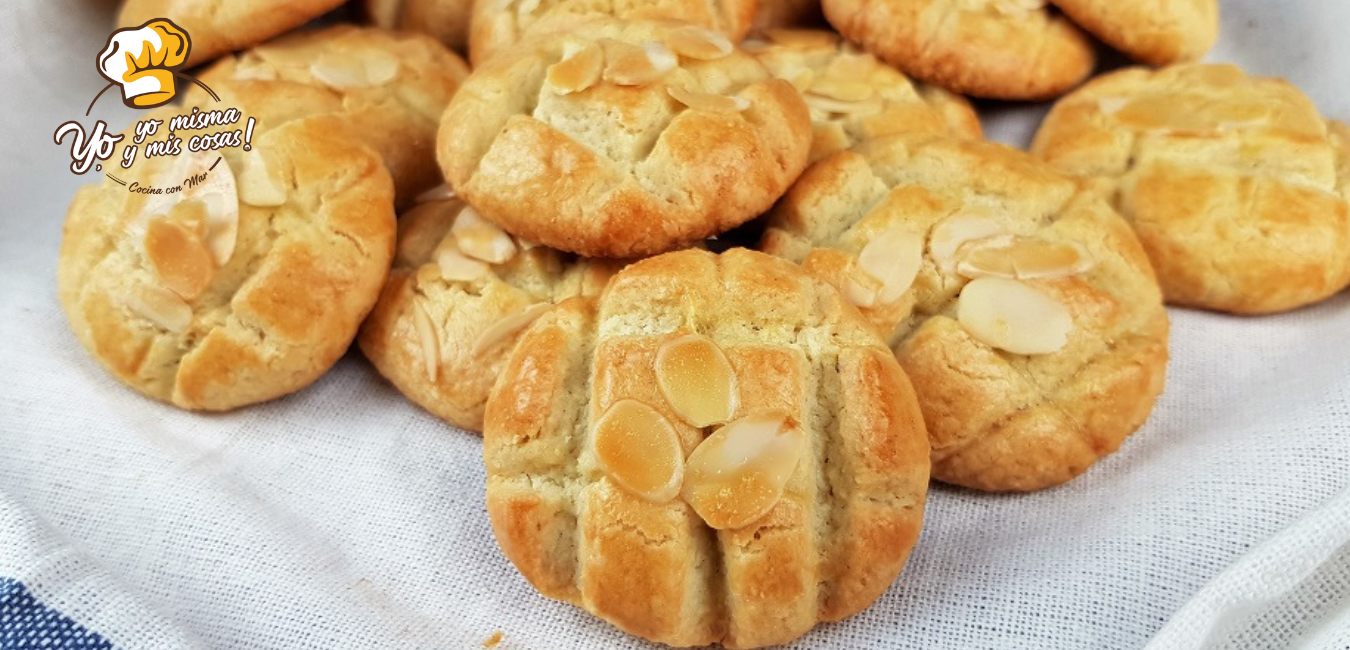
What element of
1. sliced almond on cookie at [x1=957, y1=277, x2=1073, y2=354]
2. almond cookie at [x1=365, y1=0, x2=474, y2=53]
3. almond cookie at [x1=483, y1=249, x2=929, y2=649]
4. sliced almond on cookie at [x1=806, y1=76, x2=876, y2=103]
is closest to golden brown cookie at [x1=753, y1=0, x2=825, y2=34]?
sliced almond on cookie at [x1=806, y1=76, x2=876, y2=103]

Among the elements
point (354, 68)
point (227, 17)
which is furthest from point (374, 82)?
point (227, 17)

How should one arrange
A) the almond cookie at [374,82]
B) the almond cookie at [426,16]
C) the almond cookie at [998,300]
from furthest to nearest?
1. the almond cookie at [426,16]
2. the almond cookie at [374,82]
3. the almond cookie at [998,300]

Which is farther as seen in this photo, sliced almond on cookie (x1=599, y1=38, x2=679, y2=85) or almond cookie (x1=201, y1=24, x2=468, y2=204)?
almond cookie (x1=201, y1=24, x2=468, y2=204)

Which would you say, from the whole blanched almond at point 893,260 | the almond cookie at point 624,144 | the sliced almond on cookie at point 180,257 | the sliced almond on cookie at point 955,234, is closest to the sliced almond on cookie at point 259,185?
the sliced almond on cookie at point 180,257

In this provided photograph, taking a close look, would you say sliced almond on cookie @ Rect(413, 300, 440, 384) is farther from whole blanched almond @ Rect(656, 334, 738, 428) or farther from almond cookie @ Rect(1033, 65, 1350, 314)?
almond cookie @ Rect(1033, 65, 1350, 314)

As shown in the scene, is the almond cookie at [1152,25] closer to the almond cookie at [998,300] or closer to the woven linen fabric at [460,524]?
the almond cookie at [998,300]
